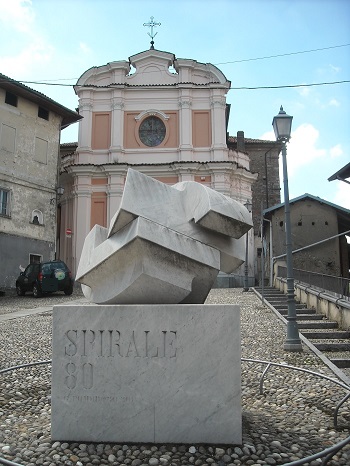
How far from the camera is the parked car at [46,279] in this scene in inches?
667

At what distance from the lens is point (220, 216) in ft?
10.7

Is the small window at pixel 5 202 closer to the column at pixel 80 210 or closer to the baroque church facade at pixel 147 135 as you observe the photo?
the column at pixel 80 210

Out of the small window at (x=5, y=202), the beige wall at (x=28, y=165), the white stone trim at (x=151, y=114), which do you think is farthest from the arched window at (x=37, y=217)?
the white stone trim at (x=151, y=114)

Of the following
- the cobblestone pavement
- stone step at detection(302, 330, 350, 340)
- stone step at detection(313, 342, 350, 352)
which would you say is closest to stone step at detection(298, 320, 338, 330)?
stone step at detection(302, 330, 350, 340)

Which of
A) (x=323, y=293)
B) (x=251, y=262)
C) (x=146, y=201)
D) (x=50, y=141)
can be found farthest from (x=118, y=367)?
(x=251, y=262)

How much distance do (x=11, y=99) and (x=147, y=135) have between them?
8988 millimetres

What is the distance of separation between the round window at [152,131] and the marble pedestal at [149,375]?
1004 inches

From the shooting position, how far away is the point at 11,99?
846 inches

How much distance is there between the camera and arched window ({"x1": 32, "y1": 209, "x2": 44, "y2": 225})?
865 inches

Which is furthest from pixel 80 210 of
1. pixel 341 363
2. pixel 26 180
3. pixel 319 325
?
pixel 341 363

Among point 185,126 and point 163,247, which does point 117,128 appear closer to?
point 185,126

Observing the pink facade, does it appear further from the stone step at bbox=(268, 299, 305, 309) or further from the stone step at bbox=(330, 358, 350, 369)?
the stone step at bbox=(330, 358, 350, 369)

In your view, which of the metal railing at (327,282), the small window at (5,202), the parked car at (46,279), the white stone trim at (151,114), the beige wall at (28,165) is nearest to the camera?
the metal railing at (327,282)

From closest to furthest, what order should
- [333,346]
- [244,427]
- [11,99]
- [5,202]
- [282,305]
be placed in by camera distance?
[244,427] < [333,346] < [282,305] < [5,202] < [11,99]
